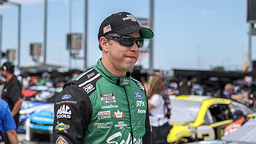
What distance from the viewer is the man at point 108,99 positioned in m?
1.73

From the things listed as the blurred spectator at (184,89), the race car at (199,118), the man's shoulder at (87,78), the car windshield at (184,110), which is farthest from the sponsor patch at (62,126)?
the blurred spectator at (184,89)

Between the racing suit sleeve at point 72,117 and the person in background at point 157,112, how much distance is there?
3399 millimetres

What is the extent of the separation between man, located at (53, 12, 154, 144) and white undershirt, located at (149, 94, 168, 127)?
3020 mm

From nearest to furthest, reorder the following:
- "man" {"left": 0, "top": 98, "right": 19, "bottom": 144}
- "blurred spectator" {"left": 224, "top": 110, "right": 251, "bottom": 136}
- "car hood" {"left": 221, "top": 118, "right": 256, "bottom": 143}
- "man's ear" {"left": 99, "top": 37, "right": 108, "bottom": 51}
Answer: "man's ear" {"left": 99, "top": 37, "right": 108, "bottom": 51} < "man" {"left": 0, "top": 98, "right": 19, "bottom": 144} < "car hood" {"left": 221, "top": 118, "right": 256, "bottom": 143} < "blurred spectator" {"left": 224, "top": 110, "right": 251, "bottom": 136}

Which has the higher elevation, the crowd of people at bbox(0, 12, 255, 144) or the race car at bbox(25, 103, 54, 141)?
the crowd of people at bbox(0, 12, 255, 144)

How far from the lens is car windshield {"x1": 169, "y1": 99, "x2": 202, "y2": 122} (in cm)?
637

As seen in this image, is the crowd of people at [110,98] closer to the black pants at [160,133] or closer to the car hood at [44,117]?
the black pants at [160,133]

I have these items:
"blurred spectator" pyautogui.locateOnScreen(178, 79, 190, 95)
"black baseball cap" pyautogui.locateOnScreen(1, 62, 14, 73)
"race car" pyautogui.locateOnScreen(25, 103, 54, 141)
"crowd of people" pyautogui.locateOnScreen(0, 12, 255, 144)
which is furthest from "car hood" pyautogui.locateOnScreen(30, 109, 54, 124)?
"blurred spectator" pyautogui.locateOnScreen(178, 79, 190, 95)

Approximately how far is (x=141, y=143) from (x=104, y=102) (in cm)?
46

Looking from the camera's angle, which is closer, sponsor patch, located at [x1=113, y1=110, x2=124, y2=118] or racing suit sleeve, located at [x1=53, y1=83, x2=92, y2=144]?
racing suit sleeve, located at [x1=53, y1=83, x2=92, y2=144]

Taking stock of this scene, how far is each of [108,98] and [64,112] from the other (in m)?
0.28

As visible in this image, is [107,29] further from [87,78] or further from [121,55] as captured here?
[87,78]

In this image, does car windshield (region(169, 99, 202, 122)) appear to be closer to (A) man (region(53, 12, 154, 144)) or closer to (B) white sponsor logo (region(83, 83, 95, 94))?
(A) man (region(53, 12, 154, 144))

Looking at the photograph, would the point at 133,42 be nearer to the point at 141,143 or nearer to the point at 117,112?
the point at 117,112
